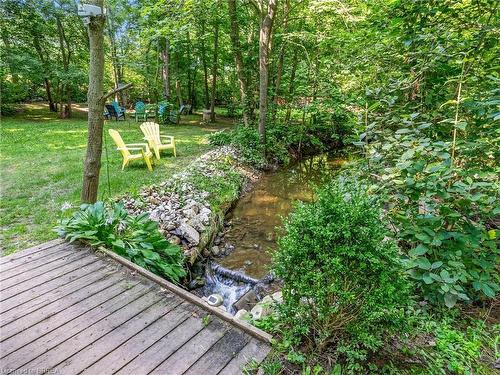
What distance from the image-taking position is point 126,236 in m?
3.10

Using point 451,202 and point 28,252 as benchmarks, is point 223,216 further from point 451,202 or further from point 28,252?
point 451,202

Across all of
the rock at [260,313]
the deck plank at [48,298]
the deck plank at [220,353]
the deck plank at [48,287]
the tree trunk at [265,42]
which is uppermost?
the tree trunk at [265,42]

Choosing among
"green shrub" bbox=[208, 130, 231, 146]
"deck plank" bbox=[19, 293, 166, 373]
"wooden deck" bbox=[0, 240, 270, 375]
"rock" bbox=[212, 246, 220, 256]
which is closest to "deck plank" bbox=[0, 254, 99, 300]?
"wooden deck" bbox=[0, 240, 270, 375]

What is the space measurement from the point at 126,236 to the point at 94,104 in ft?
4.68

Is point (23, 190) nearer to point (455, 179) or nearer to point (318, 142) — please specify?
point (455, 179)

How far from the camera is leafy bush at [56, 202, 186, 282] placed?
295 centimetres

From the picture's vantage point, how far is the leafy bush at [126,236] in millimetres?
2951

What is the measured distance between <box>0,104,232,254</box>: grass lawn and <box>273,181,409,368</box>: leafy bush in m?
2.97

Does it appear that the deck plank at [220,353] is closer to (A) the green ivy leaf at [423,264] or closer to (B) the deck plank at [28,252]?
(A) the green ivy leaf at [423,264]

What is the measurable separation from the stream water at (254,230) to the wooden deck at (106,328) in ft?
2.27

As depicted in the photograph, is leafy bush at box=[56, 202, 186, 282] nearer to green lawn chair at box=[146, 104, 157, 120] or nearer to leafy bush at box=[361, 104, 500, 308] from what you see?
leafy bush at box=[361, 104, 500, 308]

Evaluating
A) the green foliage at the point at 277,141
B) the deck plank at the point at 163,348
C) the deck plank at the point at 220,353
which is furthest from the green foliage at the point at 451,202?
the green foliage at the point at 277,141

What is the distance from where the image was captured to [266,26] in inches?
260

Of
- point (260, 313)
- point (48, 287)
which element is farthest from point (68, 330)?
point (260, 313)
